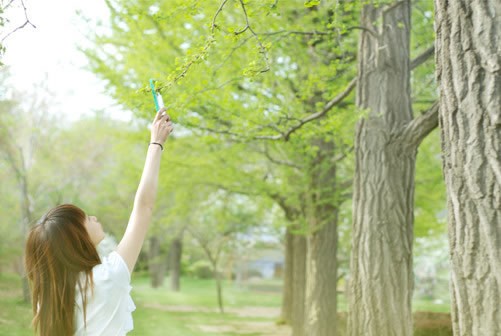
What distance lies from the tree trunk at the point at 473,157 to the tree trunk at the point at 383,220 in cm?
248

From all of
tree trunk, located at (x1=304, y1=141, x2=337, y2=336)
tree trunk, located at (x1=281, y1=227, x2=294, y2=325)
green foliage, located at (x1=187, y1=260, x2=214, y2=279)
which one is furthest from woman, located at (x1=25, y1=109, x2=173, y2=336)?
green foliage, located at (x1=187, y1=260, x2=214, y2=279)

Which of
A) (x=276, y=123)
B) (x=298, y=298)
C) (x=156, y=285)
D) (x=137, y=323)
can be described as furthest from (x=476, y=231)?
(x=156, y=285)

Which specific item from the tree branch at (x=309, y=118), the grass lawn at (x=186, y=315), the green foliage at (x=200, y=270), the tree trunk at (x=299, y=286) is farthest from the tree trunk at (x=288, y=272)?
the green foliage at (x=200, y=270)

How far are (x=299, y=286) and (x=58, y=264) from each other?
10.2 meters

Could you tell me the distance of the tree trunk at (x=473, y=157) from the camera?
268 cm

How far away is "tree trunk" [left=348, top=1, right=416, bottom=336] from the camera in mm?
5352

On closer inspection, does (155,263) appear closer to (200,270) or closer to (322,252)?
(200,270)

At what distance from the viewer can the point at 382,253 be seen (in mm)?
5395

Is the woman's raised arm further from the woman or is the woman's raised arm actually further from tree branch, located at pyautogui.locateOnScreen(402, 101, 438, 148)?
tree branch, located at pyautogui.locateOnScreen(402, 101, 438, 148)

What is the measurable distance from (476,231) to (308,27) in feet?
19.1

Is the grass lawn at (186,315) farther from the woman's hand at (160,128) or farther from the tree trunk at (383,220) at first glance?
the woman's hand at (160,128)

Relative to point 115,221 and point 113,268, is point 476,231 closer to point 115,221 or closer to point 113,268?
point 113,268

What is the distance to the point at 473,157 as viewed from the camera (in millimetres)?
2742

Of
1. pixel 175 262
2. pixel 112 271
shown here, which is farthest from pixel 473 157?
pixel 175 262
